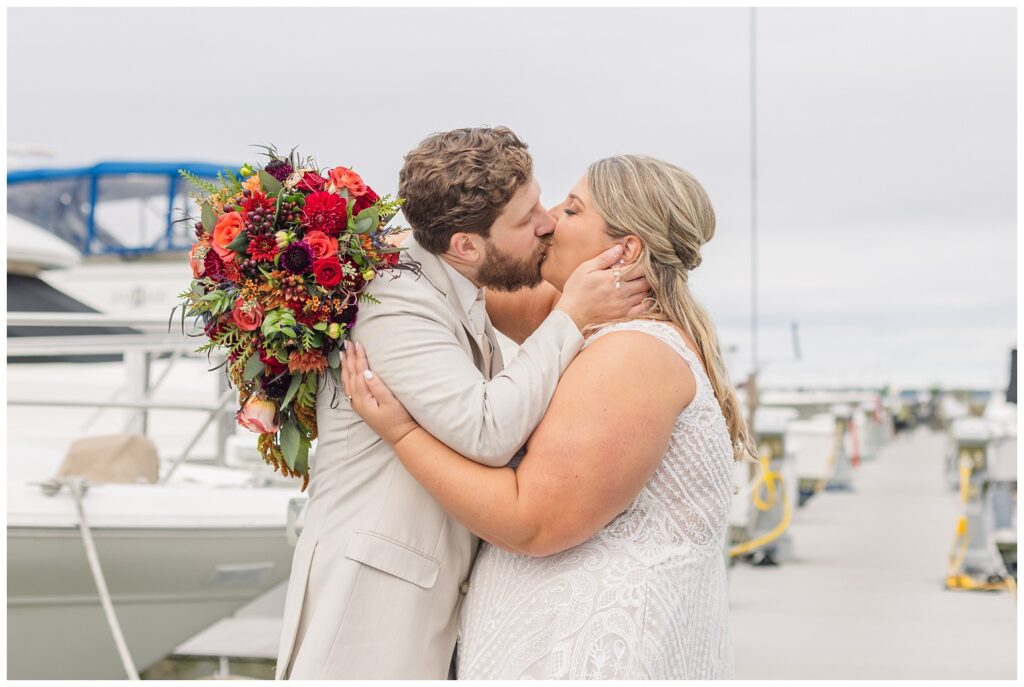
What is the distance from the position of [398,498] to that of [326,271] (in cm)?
58

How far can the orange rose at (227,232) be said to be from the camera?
8.70 ft

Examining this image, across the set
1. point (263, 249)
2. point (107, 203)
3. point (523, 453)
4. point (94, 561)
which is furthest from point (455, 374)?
point (107, 203)

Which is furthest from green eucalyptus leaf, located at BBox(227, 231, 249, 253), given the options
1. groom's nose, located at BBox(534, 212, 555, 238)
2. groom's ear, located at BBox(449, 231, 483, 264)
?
groom's nose, located at BBox(534, 212, 555, 238)

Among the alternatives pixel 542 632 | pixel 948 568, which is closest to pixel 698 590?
pixel 542 632

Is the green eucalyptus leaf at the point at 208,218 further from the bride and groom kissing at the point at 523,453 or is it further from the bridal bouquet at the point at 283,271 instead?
the bride and groom kissing at the point at 523,453

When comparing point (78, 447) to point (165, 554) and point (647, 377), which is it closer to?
point (165, 554)

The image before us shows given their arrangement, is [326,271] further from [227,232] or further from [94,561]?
[94,561]

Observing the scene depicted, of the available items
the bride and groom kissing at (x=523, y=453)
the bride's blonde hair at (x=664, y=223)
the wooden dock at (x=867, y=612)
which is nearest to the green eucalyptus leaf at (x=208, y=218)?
the bride and groom kissing at (x=523, y=453)

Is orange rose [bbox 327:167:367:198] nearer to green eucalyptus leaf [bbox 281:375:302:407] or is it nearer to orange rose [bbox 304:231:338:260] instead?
orange rose [bbox 304:231:338:260]

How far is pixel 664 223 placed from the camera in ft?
9.37

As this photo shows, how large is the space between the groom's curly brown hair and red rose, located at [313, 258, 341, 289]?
0.35 metres

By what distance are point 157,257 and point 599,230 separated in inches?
521

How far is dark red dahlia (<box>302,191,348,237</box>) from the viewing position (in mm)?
2648

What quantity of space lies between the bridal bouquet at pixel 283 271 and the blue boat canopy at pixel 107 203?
12929 mm
